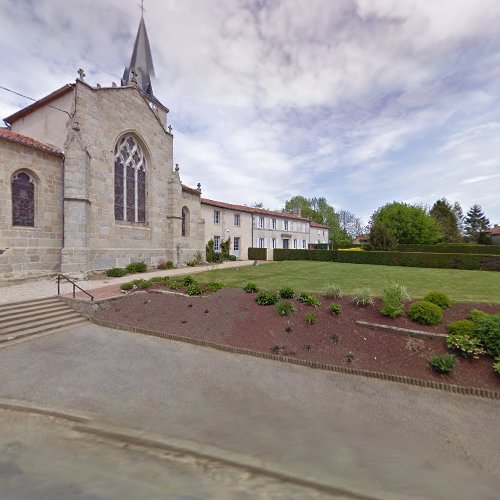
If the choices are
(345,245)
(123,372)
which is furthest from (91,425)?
(345,245)

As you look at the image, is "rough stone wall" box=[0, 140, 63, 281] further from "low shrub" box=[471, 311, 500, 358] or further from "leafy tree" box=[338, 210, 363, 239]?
"leafy tree" box=[338, 210, 363, 239]

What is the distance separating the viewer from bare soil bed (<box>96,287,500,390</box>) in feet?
18.5

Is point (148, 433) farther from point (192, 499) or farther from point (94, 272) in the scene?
point (94, 272)

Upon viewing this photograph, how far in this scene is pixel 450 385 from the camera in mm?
4992

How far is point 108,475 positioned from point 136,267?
49.9 ft

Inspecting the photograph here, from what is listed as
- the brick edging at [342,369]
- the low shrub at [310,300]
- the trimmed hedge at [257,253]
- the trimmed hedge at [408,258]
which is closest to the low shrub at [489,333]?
the brick edging at [342,369]

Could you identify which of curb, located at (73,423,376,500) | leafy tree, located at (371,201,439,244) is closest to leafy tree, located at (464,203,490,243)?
leafy tree, located at (371,201,439,244)

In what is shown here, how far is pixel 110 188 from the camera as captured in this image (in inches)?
618

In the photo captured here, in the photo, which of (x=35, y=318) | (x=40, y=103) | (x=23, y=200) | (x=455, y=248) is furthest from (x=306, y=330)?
(x=455, y=248)

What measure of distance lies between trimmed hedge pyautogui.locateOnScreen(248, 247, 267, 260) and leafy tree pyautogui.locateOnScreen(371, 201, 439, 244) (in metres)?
18.5

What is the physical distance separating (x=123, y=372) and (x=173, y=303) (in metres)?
3.96

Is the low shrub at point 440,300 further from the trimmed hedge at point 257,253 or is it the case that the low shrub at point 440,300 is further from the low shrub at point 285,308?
the trimmed hedge at point 257,253

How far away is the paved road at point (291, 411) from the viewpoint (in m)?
3.02

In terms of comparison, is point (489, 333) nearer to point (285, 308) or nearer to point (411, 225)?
point (285, 308)
